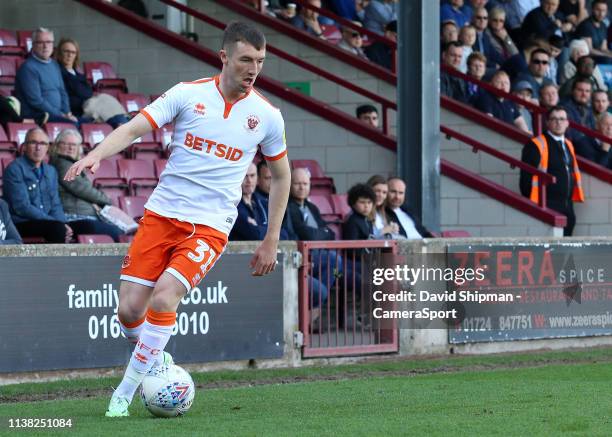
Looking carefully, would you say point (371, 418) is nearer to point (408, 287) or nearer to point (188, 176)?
point (188, 176)

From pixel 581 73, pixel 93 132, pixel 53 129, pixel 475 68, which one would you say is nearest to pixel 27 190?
pixel 53 129

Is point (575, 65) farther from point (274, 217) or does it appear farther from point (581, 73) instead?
point (274, 217)

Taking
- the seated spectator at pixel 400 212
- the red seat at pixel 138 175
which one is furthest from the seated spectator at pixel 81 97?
the seated spectator at pixel 400 212

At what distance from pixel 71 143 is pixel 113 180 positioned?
4.90ft

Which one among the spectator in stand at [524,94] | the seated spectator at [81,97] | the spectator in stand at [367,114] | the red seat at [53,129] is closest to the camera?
the red seat at [53,129]

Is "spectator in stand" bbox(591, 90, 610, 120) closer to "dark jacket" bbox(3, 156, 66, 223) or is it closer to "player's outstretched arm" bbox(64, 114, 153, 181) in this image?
"dark jacket" bbox(3, 156, 66, 223)

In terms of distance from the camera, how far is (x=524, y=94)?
56.2ft

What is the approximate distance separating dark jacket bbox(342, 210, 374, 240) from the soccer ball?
16.3ft

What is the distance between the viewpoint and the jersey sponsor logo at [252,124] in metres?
7.45

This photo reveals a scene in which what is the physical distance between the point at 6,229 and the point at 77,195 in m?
1.82

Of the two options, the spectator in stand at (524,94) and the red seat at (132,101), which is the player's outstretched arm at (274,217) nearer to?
the red seat at (132,101)

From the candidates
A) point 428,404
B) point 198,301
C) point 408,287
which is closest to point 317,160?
point 408,287

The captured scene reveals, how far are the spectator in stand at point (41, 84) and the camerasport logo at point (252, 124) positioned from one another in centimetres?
655

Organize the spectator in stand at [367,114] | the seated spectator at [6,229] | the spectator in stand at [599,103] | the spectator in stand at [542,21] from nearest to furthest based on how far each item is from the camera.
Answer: the seated spectator at [6,229] < the spectator in stand at [367,114] < the spectator in stand at [599,103] < the spectator in stand at [542,21]
